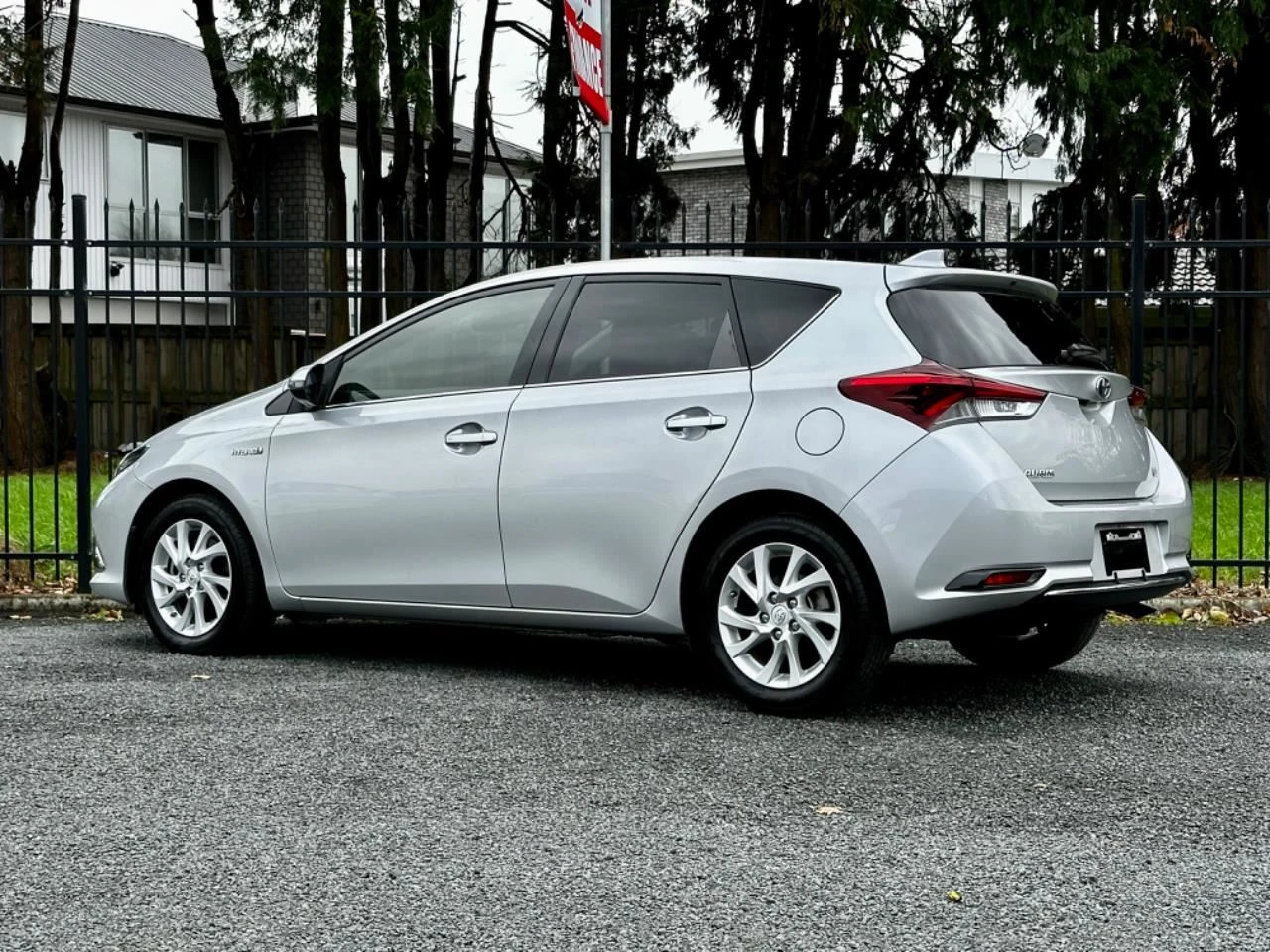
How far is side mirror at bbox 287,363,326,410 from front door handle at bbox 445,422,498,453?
0.76 metres

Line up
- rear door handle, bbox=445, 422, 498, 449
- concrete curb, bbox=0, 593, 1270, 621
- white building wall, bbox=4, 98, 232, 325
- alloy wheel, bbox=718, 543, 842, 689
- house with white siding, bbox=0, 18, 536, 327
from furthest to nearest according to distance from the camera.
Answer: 1. house with white siding, bbox=0, 18, 536, 327
2. white building wall, bbox=4, 98, 232, 325
3. concrete curb, bbox=0, 593, 1270, 621
4. rear door handle, bbox=445, 422, 498, 449
5. alloy wheel, bbox=718, 543, 842, 689

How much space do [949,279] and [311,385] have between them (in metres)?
2.81

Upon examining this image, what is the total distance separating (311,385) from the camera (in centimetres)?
745

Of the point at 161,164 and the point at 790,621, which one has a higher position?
the point at 161,164

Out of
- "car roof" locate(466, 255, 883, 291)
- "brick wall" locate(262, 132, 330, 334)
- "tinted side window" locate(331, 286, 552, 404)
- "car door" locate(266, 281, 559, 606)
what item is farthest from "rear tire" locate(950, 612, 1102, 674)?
"brick wall" locate(262, 132, 330, 334)

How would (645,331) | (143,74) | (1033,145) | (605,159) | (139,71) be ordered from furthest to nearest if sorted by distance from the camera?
(139,71) → (143,74) → (1033,145) → (605,159) → (645,331)

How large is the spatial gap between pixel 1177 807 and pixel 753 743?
1.43 meters

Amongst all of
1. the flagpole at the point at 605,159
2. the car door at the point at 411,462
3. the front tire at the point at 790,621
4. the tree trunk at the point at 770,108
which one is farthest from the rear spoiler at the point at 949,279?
the tree trunk at the point at 770,108

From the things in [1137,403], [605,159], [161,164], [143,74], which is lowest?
[1137,403]

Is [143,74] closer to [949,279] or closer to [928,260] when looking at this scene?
[928,260]

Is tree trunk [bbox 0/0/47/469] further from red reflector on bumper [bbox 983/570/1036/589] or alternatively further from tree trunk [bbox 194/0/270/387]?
red reflector on bumper [bbox 983/570/1036/589]

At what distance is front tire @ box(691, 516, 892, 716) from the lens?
598cm

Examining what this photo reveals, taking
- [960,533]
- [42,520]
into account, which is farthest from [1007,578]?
[42,520]

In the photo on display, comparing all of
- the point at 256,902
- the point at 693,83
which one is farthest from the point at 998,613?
the point at 693,83
